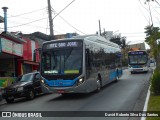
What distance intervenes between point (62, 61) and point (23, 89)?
3364mm

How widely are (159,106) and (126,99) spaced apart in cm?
394

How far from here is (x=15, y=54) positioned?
29.2 m

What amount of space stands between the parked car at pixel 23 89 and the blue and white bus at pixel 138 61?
20823 mm

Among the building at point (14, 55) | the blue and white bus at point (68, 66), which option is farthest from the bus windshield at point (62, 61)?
the building at point (14, 55)

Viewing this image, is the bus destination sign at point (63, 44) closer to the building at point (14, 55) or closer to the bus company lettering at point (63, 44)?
the bus company lettering at point (63, 44)

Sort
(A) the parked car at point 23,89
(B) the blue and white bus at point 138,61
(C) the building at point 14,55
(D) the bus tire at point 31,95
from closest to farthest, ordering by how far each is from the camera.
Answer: (A) the parked car at point 23,89 < (D) the bus tire at point 31,95 < (C) the building at point 14,55 < (B) the blue and white bus at point 138,61

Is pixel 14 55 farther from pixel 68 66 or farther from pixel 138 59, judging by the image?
pixel 138 59

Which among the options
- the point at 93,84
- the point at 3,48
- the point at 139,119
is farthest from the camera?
the point at 3,48

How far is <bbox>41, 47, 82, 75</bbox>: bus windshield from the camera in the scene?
54.1ft

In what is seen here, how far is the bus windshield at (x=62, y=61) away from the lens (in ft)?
54.1

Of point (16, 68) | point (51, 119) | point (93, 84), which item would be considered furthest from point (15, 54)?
point (51, 119)

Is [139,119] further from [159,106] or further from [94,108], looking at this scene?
[94,108]

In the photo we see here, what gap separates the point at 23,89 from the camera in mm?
18547

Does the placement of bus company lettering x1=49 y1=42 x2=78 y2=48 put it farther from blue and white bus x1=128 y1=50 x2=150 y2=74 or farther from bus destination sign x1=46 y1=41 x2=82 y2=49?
blue and white bus x1=128 y1=50 x2=150 y2=74
